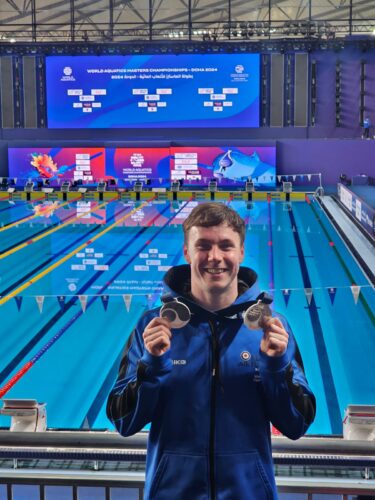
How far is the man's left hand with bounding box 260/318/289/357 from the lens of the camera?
1.96 m

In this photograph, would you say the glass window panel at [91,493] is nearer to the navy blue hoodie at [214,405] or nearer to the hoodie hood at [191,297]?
the navy blue hoodie at [214,405]

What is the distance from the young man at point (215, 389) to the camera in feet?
6.63

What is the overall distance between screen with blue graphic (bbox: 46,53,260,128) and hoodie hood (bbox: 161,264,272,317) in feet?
72.8

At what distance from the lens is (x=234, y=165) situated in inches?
Result: 909

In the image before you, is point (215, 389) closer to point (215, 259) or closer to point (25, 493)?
point (215, 259)

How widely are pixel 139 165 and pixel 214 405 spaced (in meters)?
21.7

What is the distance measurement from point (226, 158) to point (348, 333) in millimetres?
15149

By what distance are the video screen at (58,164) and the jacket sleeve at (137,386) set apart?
21.7 meters

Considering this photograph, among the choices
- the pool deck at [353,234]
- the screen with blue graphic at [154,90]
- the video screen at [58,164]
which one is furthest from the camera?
the screen with blue graphic at [154,90]

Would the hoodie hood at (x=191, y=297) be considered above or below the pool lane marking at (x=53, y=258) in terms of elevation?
above

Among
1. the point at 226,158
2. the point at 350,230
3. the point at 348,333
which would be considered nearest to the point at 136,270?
the point at 348,333

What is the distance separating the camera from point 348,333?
8.48m

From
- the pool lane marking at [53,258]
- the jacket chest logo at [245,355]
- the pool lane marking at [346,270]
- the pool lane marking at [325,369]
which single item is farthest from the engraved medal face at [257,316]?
the pool lane marking at [53,258]

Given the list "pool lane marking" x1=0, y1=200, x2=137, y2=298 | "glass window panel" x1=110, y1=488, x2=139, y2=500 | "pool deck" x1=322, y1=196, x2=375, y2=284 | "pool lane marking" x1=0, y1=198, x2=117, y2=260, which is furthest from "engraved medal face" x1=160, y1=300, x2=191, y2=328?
"pool lane marking" x1=0, y1=198, x2=117, y2=260
